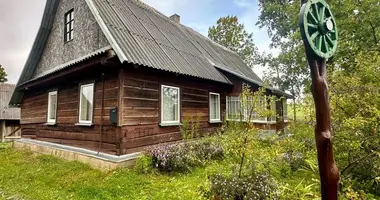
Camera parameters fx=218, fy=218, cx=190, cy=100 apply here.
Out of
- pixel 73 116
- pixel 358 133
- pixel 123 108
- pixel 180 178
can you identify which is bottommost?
pixel 180 178

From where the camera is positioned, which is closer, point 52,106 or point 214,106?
point 52,106

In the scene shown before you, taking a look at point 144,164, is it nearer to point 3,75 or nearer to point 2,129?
point 2,129

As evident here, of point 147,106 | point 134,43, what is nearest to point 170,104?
point 147,106

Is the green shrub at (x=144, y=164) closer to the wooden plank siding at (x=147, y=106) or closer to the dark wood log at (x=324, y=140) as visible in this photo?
the wooden plank siding at (x=147, y=106)

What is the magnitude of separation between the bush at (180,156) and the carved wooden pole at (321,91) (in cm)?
433

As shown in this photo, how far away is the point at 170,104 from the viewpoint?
807cm

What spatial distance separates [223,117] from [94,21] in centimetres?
706

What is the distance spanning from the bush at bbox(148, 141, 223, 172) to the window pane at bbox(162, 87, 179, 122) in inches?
55.1

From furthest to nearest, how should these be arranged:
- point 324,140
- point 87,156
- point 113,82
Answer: point 87,156 → point 113,82 → point 324,140

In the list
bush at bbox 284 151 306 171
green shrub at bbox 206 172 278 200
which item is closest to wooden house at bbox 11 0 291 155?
green shrub at bbox 206 172 278 200

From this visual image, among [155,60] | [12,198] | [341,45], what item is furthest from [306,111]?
[341,45]

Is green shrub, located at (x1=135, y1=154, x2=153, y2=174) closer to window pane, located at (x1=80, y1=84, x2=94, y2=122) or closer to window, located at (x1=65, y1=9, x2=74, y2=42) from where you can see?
window pane, located at (x1=80, y1=84, x2=94, y2=122)

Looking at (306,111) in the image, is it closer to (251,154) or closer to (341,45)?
(251,154)

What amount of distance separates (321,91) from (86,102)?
7476mm
